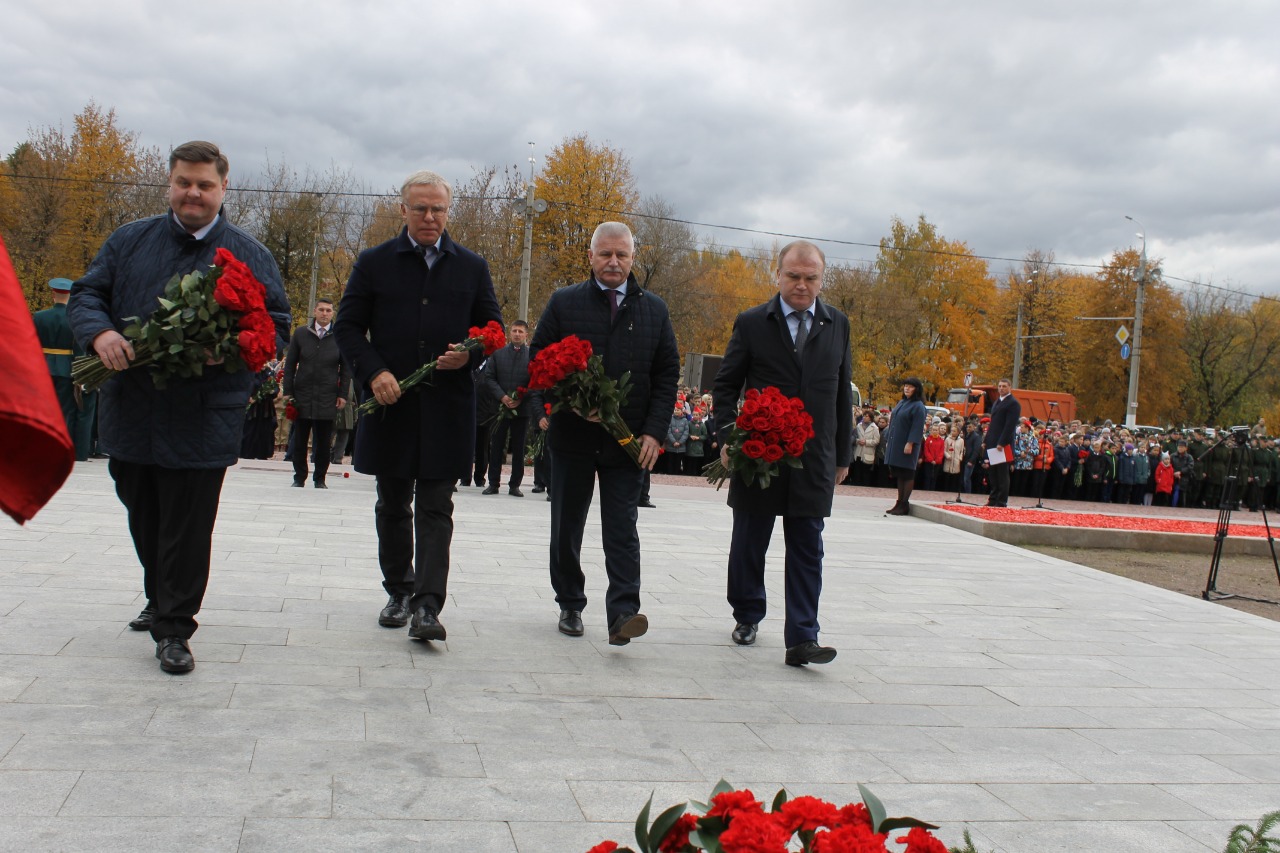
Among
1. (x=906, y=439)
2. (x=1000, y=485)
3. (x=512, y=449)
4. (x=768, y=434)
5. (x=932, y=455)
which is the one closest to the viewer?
(x=768, y=434)

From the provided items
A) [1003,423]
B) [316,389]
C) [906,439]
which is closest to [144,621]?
[316,389]

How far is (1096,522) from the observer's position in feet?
51.7

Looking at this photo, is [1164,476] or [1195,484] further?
[1195,484]

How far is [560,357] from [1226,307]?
64641 millimetres

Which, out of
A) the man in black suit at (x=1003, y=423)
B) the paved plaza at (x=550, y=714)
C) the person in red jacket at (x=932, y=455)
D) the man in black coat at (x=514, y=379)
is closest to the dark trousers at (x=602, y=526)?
the paved plaza at (x=550, y=714)

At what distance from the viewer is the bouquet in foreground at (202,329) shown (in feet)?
15.5

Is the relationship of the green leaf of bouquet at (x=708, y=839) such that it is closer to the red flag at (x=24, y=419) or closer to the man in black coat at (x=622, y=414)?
the red flag at (x=24, y=419)

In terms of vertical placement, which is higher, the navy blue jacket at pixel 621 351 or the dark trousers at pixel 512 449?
the navy blue jacket at pixel 621 351

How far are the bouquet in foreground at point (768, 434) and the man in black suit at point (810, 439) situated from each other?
0.17m

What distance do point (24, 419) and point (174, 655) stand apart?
407 cm

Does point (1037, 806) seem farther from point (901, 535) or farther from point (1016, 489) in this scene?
point (1016, 489)

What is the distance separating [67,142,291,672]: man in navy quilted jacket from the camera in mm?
4898

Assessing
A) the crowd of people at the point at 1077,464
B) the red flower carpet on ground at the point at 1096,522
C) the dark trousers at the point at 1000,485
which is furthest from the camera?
the crowd of people at the point at 1077,464

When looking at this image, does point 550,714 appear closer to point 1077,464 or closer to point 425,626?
point 425,626
